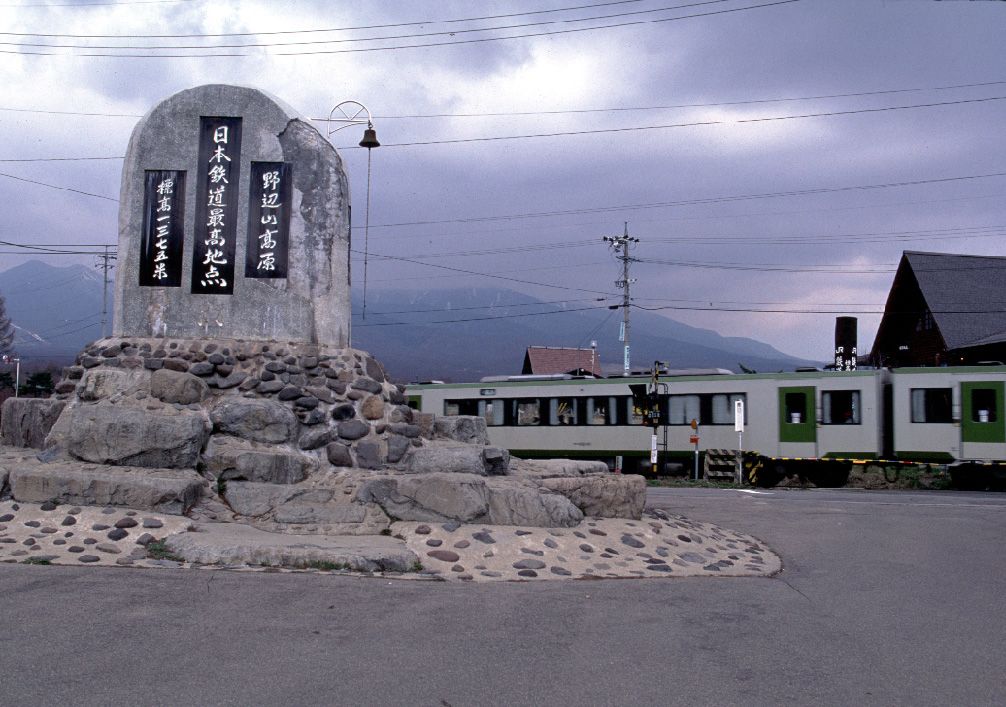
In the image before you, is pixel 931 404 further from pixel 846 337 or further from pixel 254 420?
pixel 254 420

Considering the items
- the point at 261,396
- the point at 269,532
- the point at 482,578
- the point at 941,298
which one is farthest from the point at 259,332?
the point at 941,298

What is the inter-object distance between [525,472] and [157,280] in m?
5.59

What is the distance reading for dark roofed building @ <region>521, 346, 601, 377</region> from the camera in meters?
55.4

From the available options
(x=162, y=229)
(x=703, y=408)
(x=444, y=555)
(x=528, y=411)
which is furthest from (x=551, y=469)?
(x=528, y=411)

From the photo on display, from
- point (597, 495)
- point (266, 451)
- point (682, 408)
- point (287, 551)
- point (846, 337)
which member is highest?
point (846, 337)

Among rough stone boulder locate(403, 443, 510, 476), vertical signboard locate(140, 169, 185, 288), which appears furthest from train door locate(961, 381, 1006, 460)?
vertical signboard locate(140, 169, 185, 288)

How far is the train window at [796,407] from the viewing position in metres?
27.9

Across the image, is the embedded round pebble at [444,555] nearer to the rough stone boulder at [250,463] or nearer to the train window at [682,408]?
the rough stone boulder at [250,463]

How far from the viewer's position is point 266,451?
36.1 ft

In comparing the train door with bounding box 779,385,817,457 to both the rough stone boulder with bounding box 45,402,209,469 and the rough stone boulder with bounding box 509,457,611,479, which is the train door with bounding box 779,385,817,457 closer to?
the rough stone boulder with bounding box 509,457,611,479

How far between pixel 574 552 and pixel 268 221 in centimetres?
612

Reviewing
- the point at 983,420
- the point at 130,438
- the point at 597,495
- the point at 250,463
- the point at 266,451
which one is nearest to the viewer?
the point at 130,438

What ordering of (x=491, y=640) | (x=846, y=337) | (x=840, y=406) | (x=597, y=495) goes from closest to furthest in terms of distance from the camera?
(x=491, y=640)
(x=597, y=495)
(x=840, y=406)
(x=846, y=337)

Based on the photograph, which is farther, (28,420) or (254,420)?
(28,420)
